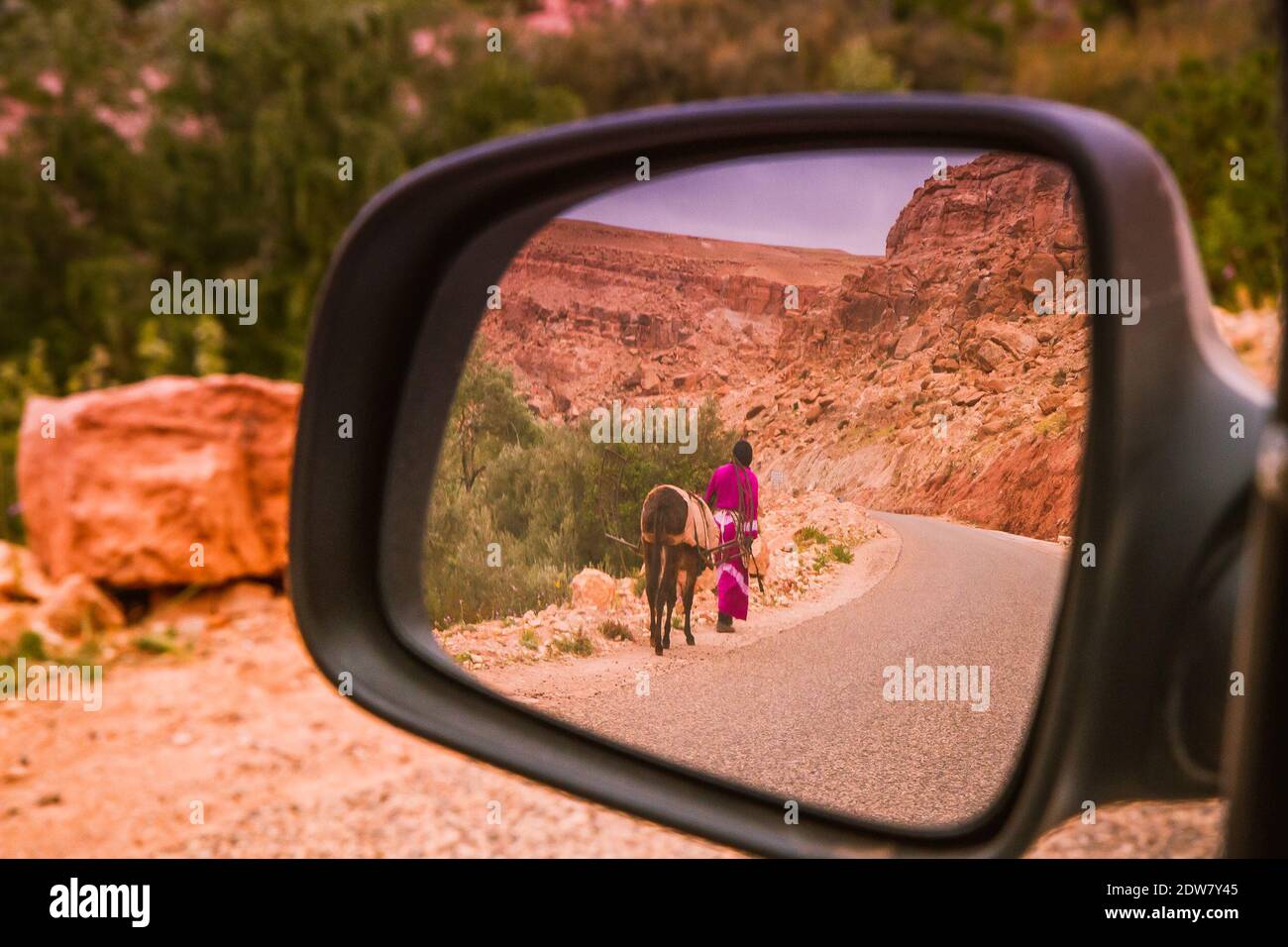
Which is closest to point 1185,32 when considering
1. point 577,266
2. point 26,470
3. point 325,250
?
point 325,250

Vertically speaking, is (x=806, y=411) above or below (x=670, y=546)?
above

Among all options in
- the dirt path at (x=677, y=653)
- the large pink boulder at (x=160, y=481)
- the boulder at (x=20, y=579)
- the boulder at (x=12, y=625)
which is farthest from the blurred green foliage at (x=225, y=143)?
the dirt path at (x=677, y=653)

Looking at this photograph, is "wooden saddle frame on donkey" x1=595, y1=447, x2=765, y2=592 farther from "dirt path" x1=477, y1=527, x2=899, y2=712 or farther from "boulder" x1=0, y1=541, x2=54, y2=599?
"boulder" x1=0, y1=541, x2=54, y2=599

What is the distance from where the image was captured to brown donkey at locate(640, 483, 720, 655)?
125 cm

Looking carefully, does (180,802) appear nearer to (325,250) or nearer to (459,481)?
(459,481)

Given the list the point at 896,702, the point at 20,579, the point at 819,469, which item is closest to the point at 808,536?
the point at 819,469

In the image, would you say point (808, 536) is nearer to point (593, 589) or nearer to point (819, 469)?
point (819, 469)

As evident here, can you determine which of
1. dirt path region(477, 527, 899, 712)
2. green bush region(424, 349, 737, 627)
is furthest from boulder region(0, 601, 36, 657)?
dirt path region(477, 527, 899, 712)

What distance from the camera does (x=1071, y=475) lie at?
3.34 feet

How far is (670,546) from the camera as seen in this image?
4.22 ft

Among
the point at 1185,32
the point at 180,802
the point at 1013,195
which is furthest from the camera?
the point at 1185,32

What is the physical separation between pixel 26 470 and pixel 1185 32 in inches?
879

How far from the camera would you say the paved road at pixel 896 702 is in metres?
1.08

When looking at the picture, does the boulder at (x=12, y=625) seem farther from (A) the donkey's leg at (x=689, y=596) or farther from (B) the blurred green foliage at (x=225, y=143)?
(A) the donkey's leg at (x=689, y=596)
